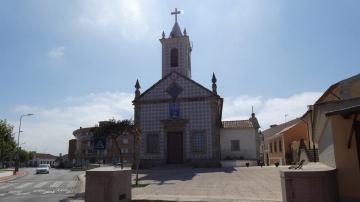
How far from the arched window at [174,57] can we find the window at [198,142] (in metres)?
9.20

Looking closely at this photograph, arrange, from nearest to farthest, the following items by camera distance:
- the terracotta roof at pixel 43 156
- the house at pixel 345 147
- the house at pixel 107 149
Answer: the house at pixel 345 147 → the house at pixel 107 149 → the terracotta roof at pixel 43 156

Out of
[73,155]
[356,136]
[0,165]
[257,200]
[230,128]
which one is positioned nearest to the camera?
[356,136]

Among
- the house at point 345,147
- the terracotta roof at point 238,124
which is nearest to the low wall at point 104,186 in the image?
the house at point 345,147

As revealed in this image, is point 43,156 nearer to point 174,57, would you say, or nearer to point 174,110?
point 174,57

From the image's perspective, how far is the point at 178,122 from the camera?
33625 millimetres

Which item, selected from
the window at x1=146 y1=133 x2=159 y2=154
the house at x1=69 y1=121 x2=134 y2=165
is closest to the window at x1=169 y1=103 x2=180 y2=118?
the window at x1=146 y1=133 x2=159 y2=154

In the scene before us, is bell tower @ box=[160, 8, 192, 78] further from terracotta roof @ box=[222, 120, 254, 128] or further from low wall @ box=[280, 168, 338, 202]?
low wall @ box=[280, 168, 338, 202]

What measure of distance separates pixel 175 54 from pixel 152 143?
10.7 m

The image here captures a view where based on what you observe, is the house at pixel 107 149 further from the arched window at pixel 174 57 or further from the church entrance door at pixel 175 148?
the church entrance door at pixel 175 148

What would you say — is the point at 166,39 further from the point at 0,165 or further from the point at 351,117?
the point at 0,165

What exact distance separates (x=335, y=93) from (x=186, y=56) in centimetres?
1780

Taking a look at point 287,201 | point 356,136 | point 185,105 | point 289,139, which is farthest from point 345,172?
point 289,139

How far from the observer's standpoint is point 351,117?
7035 mm

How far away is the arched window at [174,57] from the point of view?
128ft
